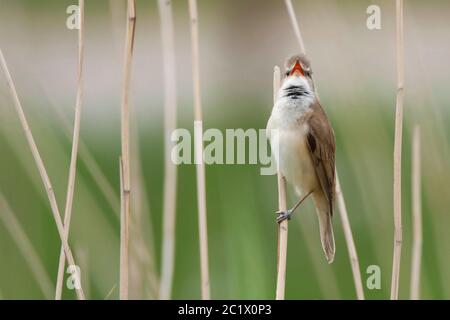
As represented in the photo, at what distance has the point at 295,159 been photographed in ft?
9.87

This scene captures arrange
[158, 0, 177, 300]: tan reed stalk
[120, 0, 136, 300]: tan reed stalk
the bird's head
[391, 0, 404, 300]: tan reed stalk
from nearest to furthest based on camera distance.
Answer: [120, 0, 136, 300]: tan reed stalk
[391, 0, 404, 300]: tan reed stalk
[158, 0, 177, 300]: tan reed stalk
the bird's head

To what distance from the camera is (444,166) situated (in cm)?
317

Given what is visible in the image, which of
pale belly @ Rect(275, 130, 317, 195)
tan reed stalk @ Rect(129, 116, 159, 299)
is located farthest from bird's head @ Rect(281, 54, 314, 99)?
tan reed stalk @ Rect(129, 116, 159, 299)

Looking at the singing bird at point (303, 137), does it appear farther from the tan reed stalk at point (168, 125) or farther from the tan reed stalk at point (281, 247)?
the tan reed stalk at point (168, 125)

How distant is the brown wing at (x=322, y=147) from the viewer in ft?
9.75

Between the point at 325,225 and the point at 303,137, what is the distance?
0.34 metres

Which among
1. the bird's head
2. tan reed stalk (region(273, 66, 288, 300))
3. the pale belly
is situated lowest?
tan reed stalk (region(273, 66, 288, 300))

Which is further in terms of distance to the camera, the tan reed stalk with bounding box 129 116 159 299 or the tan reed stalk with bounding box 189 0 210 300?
the tan reed stalk with bounding box 129 116 159 299

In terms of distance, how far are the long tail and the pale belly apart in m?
0.11

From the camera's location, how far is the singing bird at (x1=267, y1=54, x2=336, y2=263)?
2.92 metres

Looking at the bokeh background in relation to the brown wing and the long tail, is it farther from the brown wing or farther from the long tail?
the brown wing

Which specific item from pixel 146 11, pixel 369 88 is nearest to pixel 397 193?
pixel 369 88

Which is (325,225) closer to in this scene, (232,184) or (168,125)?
(232,184)
